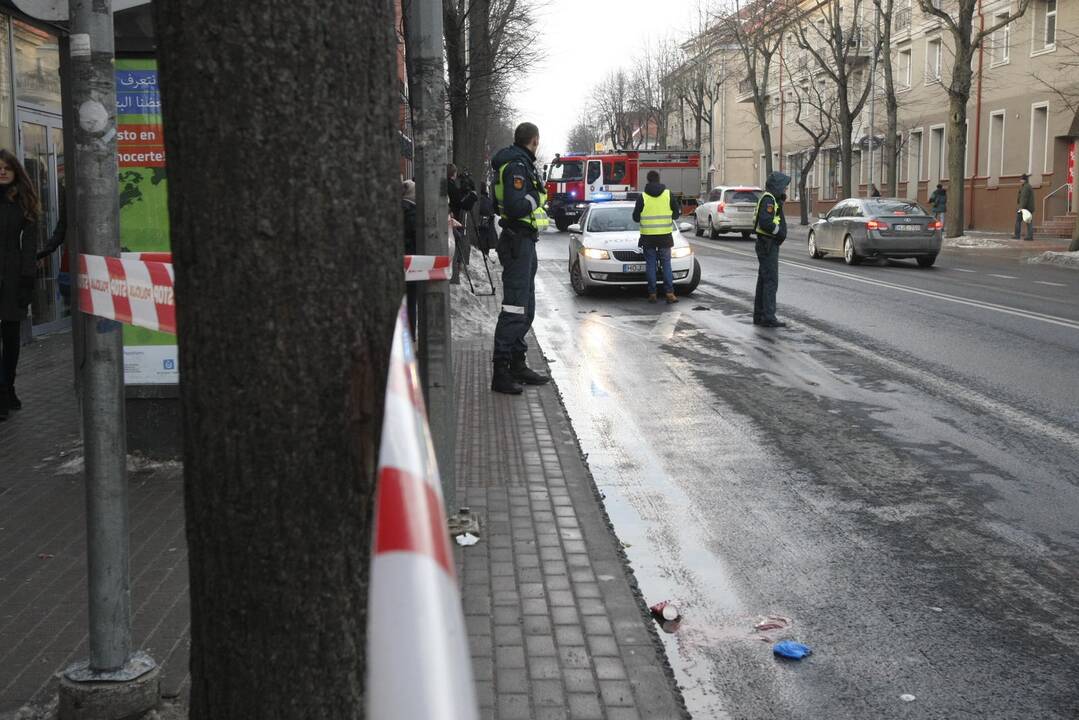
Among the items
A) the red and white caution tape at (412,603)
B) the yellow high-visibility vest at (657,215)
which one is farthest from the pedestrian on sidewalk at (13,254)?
the yellow high-visibility vest at (657,215)

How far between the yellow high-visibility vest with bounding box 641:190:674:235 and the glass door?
7.81 metres

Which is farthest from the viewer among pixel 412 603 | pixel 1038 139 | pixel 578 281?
pixel 1038 139

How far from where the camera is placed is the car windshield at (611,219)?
64.0 feet

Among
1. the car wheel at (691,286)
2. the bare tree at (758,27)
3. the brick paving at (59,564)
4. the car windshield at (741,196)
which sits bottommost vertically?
the brick paving at (59,564)

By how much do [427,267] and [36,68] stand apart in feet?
34.8

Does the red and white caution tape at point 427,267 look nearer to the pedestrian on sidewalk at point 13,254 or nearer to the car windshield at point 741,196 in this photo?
the pedestrian on sidewalk at point 13,254

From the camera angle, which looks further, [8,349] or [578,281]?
[578,281]

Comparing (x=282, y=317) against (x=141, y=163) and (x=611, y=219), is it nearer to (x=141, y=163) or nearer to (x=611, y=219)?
(x=141, y=163)

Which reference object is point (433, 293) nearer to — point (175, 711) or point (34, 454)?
point (175, 711)

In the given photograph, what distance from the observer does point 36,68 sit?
1426 centimetres

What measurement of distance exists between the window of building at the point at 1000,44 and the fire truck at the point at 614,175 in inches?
535

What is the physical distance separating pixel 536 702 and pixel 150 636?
1533mm

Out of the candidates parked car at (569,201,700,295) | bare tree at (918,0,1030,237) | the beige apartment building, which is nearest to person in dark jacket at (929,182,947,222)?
the beige apartment building

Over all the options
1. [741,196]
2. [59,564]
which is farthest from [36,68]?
[741,196]
